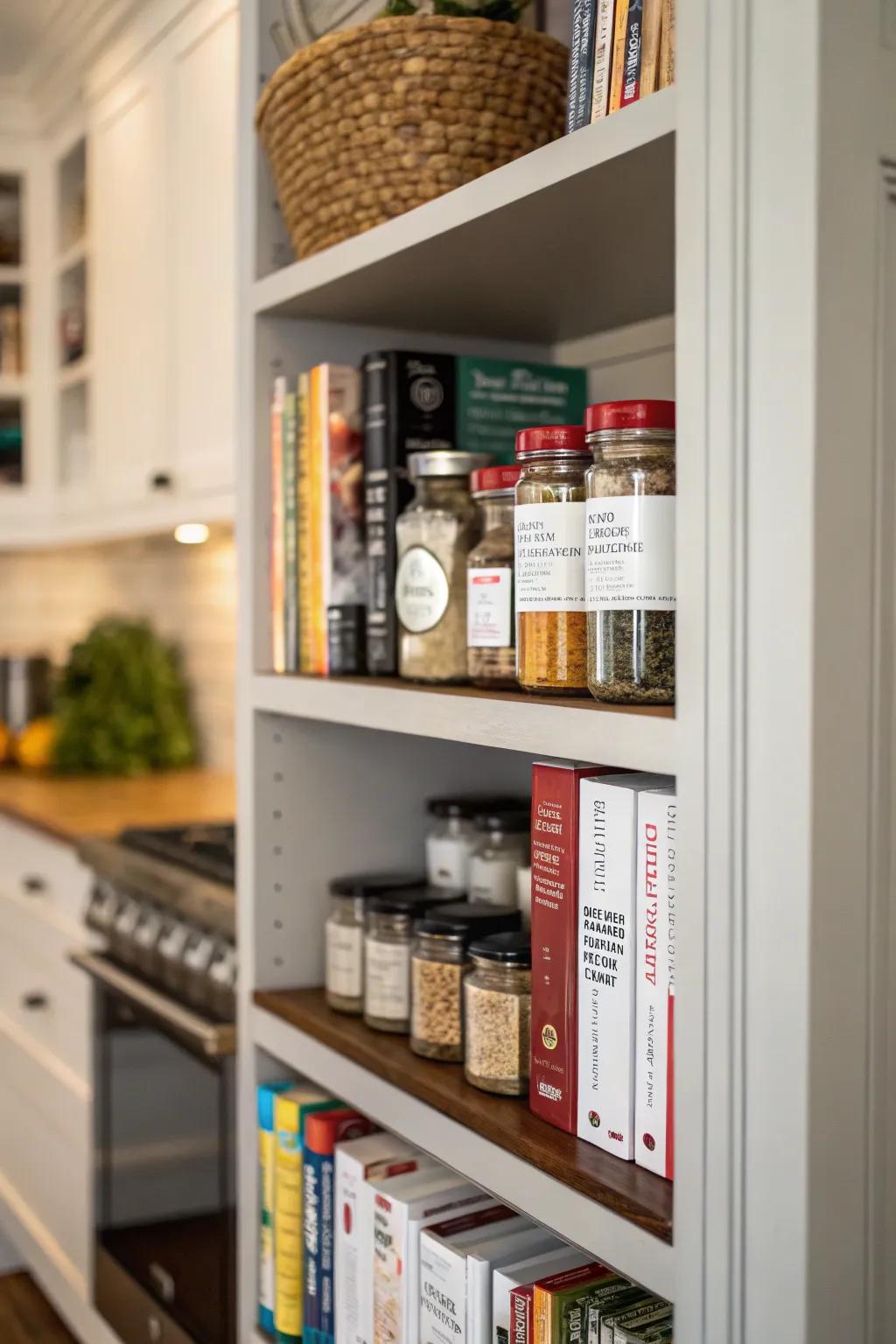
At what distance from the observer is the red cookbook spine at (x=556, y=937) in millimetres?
938

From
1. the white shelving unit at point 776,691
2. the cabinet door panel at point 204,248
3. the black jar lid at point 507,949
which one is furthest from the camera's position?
the cabinet door panel at point 204,248

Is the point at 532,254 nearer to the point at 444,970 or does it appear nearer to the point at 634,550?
the point at 634,550

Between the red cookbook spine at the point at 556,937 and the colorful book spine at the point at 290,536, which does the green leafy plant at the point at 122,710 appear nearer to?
the colorful book spine at the point at 290,536

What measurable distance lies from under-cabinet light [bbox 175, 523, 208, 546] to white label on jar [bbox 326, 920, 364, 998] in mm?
1354

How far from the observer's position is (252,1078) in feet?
4.57

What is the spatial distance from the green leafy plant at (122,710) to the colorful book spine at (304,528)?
204 centimetres

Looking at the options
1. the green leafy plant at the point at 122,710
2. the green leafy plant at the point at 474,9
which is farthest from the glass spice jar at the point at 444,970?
the green leafy plant at the point at 122,710

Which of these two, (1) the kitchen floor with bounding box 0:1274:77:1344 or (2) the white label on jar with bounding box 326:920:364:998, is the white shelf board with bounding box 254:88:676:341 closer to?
(2) the white label on jar with bounding box 326:920:364:998

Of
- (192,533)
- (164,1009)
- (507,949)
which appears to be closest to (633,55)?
(507,949)

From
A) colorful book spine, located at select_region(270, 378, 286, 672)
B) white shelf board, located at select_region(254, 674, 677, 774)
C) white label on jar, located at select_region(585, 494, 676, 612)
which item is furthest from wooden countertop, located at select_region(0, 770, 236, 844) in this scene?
white label on jar, located at select_region(585, 494, 676, 612)

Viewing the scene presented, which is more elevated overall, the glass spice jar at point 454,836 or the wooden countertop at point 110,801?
the glass spice jar at point 454,836

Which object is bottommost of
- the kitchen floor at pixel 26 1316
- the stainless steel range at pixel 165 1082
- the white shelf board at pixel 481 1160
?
the kitchen floor at pixel 26 1316

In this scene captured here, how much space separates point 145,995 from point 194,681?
163cm

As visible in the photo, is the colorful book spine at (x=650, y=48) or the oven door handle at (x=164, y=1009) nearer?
the colorful book spine at (x=650, y=48)
